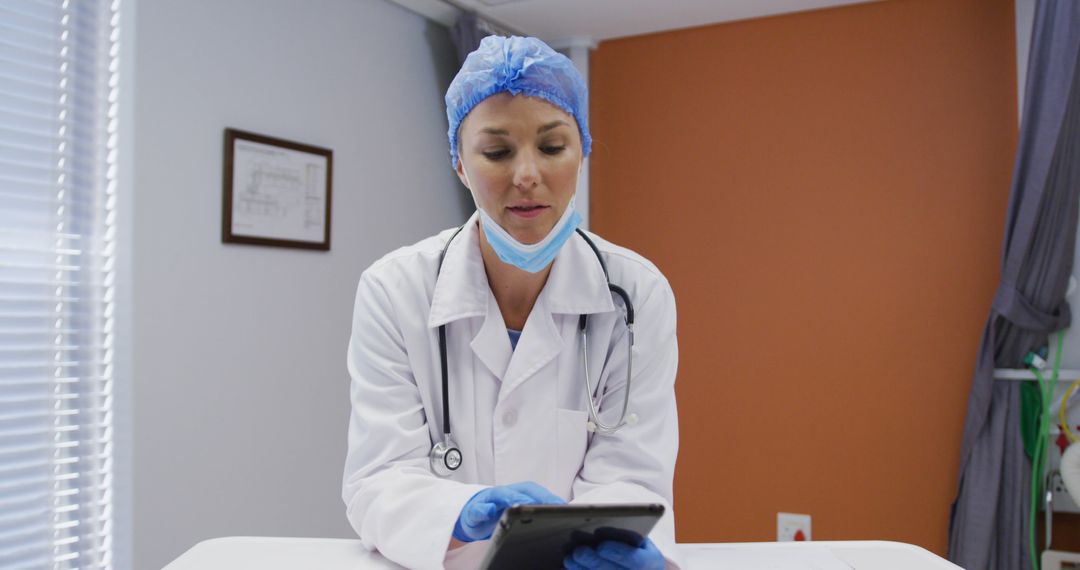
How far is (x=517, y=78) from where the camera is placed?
4.24 ft

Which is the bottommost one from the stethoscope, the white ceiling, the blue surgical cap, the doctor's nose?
the stethoscope

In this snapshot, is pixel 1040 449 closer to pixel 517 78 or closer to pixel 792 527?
pixel 792 527

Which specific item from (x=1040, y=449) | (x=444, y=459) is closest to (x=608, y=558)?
(x=444, y=459)

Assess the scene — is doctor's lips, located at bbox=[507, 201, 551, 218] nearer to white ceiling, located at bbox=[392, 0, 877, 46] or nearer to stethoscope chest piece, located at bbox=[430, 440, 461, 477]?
stethoscope chest piece, located at bbox=[430, 440, 461, 477]

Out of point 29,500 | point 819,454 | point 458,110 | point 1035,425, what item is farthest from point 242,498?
point 1035,425

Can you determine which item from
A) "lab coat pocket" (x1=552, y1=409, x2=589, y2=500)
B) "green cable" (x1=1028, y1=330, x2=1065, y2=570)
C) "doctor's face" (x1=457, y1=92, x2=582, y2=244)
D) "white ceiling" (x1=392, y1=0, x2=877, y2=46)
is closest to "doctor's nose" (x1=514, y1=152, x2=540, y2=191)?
"doctor's face" (x1=457, y1=92, x2=582, y2=244)

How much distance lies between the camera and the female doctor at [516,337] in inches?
50.3

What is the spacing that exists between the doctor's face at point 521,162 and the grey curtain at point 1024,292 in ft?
6.12

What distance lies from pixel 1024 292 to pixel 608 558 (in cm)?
217

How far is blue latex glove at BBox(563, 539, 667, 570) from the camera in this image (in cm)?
95

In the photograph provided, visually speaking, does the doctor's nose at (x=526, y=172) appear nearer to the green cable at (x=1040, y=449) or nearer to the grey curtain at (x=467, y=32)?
the grey curtain at (x=467, y=32)

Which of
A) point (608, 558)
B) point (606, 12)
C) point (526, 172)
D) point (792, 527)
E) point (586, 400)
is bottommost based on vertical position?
point (792, 527)

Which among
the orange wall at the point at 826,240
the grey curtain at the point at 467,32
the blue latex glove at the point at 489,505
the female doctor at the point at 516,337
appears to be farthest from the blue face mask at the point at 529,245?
the orange wall at the point at 826,240

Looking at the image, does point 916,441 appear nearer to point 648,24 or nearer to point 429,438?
point 648,24
